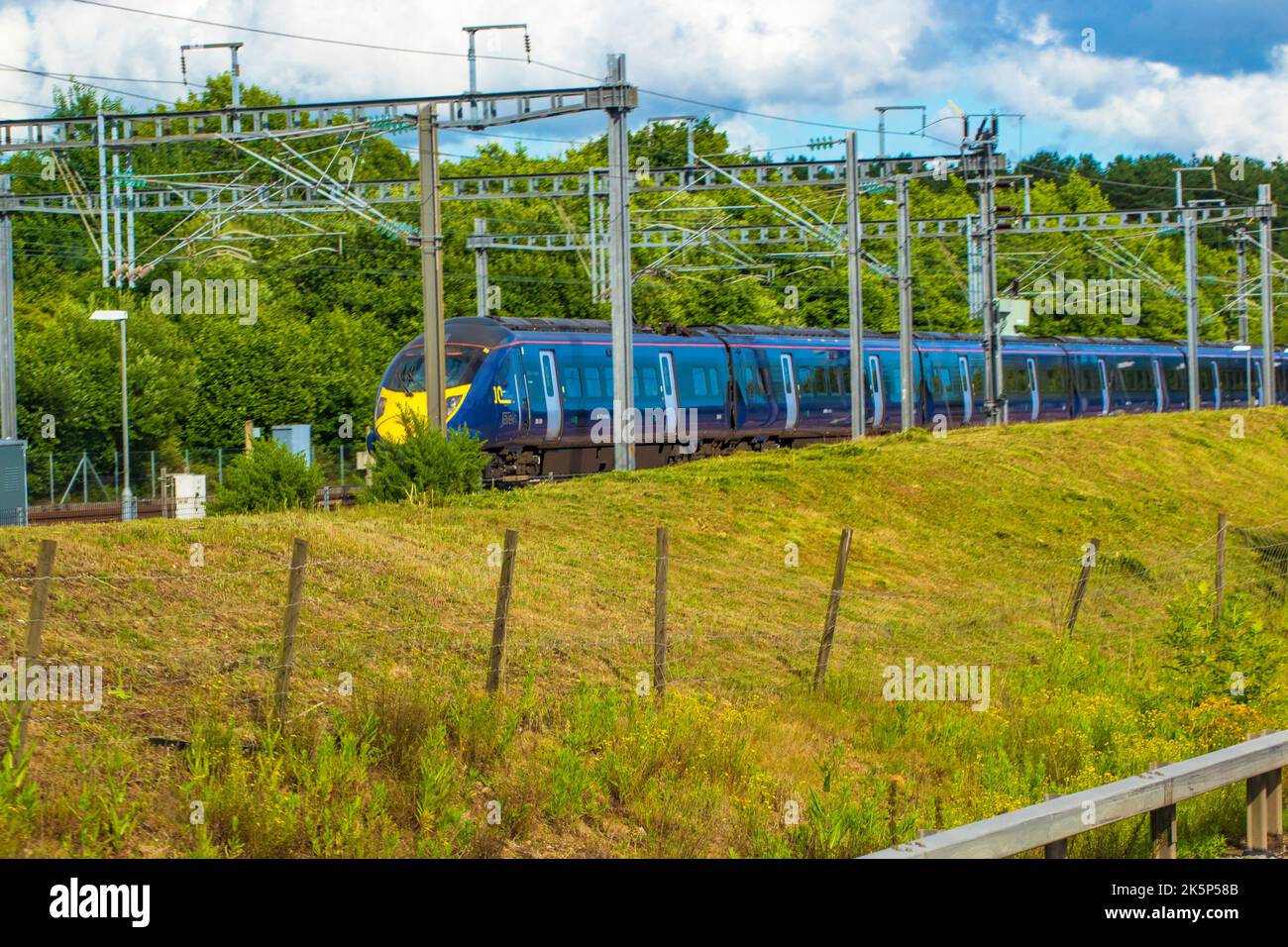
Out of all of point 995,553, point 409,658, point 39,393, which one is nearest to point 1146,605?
point 995,553

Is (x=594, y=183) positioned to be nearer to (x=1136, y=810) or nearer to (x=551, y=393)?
(x=551, y=393)

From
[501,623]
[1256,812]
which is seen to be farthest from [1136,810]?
[501,623]

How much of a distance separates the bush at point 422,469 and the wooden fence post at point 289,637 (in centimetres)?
1008

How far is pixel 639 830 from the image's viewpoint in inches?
378

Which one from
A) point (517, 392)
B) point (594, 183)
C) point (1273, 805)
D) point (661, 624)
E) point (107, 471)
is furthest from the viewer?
point (107, 471)

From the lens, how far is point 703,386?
35406mm

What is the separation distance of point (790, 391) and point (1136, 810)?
32318mm

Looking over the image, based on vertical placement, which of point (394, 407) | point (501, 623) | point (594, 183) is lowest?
point (501, 623)

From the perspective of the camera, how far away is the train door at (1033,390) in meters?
49.0

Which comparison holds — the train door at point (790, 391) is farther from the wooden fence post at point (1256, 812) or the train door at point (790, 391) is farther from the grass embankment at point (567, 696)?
the wooden fence post at point (1256, 812)

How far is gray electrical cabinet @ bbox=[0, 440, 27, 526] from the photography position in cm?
2150

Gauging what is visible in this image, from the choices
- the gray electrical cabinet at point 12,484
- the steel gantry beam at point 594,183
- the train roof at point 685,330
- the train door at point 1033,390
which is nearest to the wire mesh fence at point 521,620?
the gray electrical cabinet at point 12,484

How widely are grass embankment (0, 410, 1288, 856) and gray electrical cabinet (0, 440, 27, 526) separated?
19.2 ft

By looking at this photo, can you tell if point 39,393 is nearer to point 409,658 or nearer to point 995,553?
point 995,553
